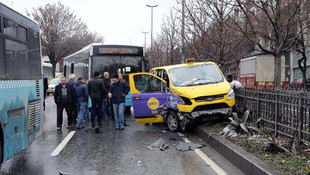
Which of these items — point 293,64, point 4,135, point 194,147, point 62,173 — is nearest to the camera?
point 4,135

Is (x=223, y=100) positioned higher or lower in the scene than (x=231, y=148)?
higher

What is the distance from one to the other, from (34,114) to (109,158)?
1.77 metres

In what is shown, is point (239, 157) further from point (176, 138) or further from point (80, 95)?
point (80, 95)

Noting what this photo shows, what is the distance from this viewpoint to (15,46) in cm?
618

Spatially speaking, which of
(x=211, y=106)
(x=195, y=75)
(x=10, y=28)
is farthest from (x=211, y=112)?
(x=10, y=28)

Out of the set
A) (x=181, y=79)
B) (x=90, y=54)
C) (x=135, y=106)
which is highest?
(x=90, y=54)

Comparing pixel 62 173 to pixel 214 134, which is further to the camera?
pixel 214 134

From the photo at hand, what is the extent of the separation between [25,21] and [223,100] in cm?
564

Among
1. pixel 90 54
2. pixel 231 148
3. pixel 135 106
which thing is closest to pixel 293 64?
pixel 90 54

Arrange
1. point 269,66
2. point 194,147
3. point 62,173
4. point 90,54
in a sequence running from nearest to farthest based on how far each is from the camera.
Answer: point 62,173
point 194,147
point 90,54
point 269,66

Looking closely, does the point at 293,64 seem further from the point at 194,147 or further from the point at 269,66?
the point at 194,147

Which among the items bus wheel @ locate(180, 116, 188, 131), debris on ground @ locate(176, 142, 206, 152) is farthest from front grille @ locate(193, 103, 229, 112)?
debris on ground @ locate(176, 142, 206, 152)

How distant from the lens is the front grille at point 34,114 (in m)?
6.79

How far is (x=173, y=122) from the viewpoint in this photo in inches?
414
